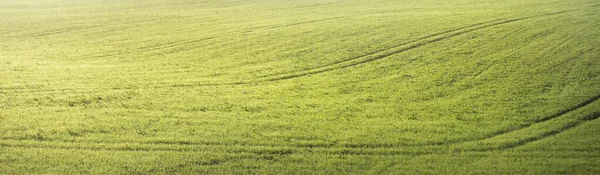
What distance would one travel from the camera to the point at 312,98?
32.0ft

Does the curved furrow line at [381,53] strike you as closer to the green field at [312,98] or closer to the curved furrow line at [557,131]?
the green field at [312,98]

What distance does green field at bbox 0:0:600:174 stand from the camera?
716 centimetres

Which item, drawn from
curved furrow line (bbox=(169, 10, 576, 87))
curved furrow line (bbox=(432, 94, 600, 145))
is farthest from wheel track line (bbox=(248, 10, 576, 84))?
curved furrow line (bbox=(432, 94, 600, 145))

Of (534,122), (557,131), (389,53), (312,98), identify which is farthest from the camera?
(389,53)

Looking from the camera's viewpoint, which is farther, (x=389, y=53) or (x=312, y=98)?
(x=389, y=53)

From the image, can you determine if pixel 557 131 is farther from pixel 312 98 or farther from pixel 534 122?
pixel 312 98

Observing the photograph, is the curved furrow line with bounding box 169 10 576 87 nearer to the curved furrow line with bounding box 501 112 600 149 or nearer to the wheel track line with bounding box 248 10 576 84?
the wheel track line with bounding box 248 10 576 84

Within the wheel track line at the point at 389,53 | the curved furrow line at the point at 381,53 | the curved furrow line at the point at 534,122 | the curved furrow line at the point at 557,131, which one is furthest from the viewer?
the wheel track line at the point at 389,53

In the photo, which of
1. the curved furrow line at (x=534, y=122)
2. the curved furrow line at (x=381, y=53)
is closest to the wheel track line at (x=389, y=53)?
the curved furrow line at (x=381, y=53)

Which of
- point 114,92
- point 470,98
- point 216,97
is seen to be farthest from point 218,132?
point 470,98

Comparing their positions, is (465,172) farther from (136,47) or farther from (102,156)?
(136,47)

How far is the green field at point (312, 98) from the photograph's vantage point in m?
7.16

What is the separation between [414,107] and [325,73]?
124 inches

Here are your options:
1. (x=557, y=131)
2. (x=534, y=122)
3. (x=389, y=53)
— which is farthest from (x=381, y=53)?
(x=557, y=131)
